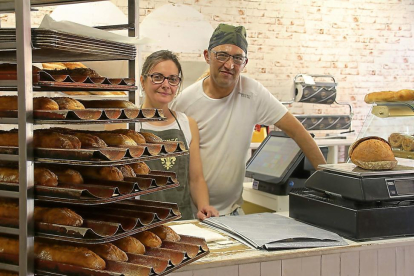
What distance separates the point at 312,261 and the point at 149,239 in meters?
0.74

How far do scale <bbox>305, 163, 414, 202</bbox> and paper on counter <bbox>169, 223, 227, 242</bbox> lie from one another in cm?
50

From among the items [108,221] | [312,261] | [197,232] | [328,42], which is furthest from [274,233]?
[328,42]

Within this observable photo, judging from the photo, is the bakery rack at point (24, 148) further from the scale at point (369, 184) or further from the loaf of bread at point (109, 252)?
the scale at point (369, 184)

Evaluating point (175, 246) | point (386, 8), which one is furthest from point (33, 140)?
point (386, 8)

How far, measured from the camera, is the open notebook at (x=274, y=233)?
185 centimetres

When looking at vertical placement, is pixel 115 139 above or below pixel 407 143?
above

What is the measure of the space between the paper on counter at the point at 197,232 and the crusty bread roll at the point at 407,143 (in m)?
1.05

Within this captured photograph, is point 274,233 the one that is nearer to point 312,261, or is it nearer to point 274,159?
point 312,261

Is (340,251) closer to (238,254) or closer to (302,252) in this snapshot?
(302,252)

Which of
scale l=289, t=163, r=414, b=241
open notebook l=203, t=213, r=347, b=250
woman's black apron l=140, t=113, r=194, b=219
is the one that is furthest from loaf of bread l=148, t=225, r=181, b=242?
woman's black apron l=140, t=113, r=194, b=219

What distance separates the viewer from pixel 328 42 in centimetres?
737

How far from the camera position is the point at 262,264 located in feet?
5.78

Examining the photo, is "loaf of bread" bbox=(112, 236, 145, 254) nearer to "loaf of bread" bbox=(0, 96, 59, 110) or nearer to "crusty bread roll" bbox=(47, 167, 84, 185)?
"crusty bread roll" bbox=(47, 167, 84, 185)

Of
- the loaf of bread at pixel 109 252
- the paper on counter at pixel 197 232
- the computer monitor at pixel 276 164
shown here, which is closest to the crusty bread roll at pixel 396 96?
the computer monitor at pixel 276 164
